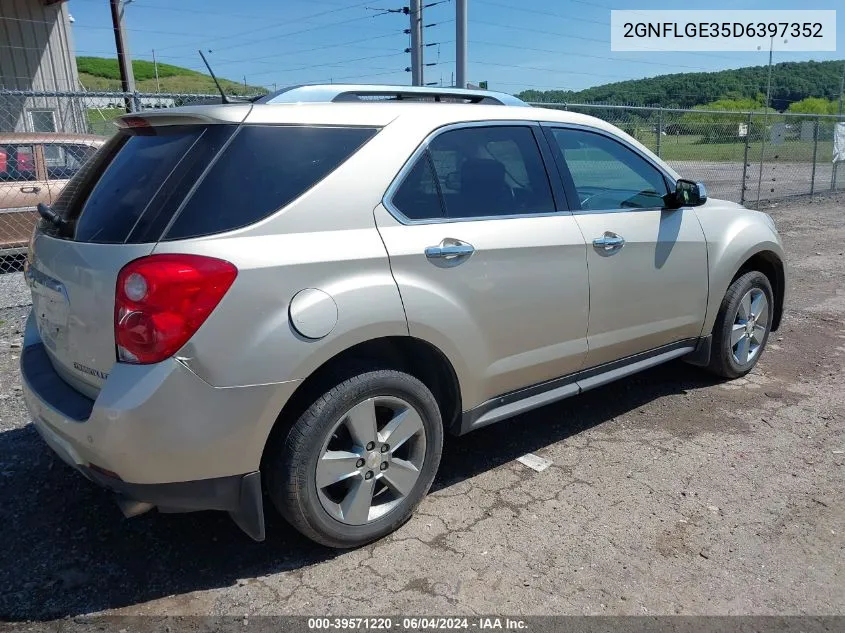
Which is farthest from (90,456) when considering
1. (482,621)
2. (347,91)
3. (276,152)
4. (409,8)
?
(409,8)

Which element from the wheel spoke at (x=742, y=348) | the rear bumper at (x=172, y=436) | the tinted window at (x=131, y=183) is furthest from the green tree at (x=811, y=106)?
the rear bumper at (x=172, y=436)

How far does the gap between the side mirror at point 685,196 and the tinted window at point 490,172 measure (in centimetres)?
99

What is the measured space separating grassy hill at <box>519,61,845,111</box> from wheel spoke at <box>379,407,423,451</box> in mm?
17317

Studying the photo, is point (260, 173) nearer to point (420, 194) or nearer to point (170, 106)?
point (420, 194)

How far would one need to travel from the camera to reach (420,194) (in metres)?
3.01

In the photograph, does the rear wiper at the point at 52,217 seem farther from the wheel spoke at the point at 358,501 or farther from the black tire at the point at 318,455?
the wheel spoke at the point at 358,501

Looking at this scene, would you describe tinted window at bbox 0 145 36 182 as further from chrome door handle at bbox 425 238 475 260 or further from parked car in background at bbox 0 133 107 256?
chrome door handle at bbox 425 238 475 260

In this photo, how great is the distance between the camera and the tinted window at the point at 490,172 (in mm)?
3150

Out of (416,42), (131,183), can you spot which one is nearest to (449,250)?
(131,183)

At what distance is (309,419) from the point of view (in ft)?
8.56

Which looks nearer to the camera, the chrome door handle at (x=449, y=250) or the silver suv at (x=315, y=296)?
the silver suv at (x=315, y=296)

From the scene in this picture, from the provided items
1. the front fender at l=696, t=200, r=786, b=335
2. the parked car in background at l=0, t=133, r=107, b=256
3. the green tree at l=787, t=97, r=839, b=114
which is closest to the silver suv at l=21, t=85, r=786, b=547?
the front fender at l=696, t=200, r=786, b=335

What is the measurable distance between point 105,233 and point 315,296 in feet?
2.66

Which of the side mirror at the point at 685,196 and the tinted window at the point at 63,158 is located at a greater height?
the tinted window at the point at 63,158
